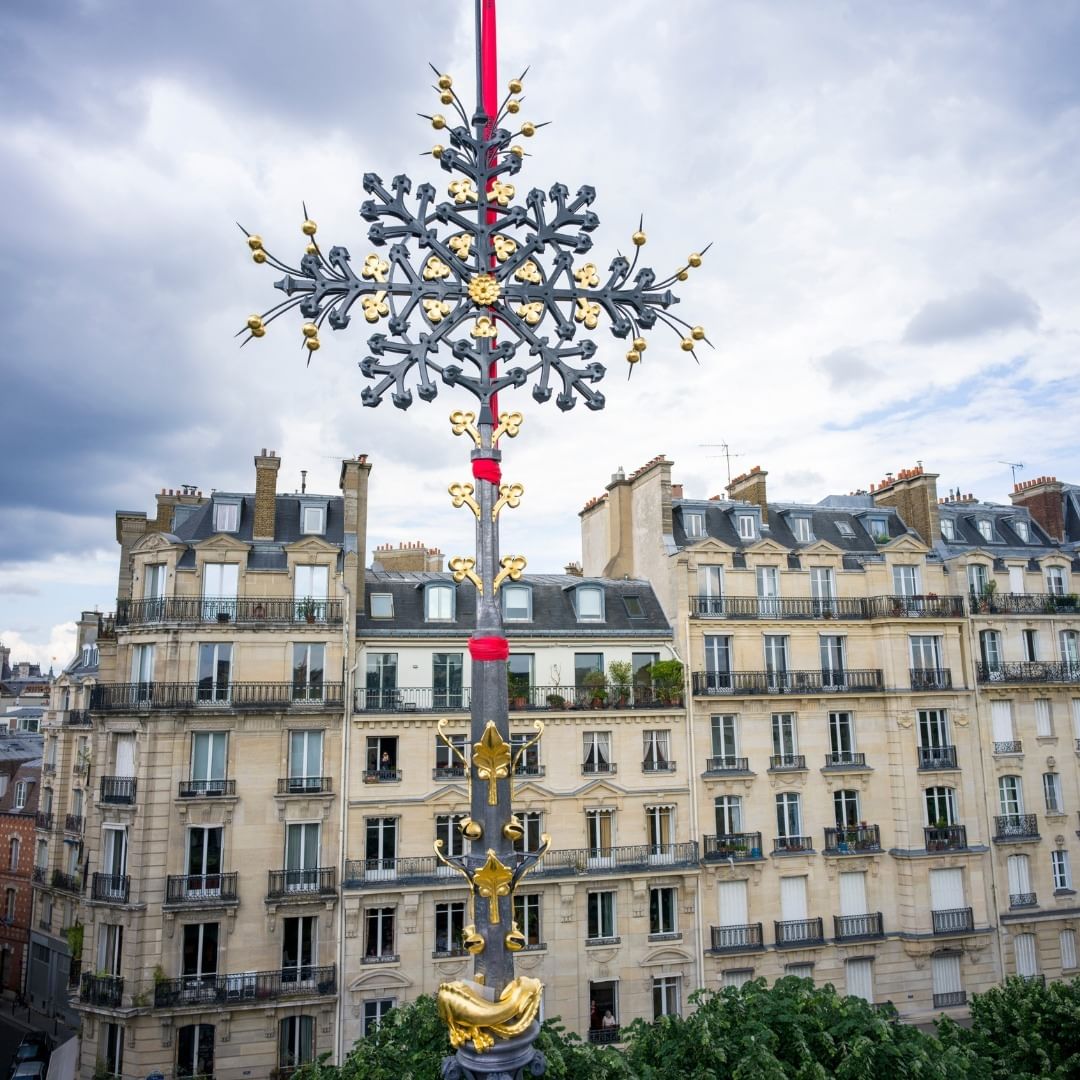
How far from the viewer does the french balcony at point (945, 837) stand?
33.8m

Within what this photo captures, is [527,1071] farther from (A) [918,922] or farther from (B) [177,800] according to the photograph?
(A) [918,922]

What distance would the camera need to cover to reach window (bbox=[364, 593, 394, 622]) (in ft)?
107

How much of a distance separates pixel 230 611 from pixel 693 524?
1812 centimetres

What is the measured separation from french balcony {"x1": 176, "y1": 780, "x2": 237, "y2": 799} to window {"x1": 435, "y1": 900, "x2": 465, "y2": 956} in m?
7.73

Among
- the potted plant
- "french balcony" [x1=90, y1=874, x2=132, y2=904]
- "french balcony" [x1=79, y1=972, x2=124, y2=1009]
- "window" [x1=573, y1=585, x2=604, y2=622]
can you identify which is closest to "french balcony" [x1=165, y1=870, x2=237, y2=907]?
"french balcony" [x1=90, y1=874, x2=132, y2=904]

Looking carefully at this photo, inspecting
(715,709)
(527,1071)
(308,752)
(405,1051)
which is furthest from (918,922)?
(527,1071)

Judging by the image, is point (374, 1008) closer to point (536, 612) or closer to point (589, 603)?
point (536, 612)

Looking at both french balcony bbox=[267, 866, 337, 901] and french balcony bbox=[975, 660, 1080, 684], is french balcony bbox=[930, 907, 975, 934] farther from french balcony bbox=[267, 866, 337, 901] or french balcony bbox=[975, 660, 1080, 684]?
french balcony bbox=[267, 866, 337, 901]

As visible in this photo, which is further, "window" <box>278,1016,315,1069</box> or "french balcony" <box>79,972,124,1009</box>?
"window" <box>278,1016,315,1069</box>

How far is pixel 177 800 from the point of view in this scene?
28375 millimetres

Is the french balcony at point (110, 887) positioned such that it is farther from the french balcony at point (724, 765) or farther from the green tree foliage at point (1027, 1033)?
the green tree foliage at point (1027, 1033)

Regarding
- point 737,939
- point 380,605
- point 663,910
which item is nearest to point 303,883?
point 380,605

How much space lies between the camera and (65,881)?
39125 millimetres

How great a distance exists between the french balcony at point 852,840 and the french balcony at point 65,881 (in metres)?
30.5
